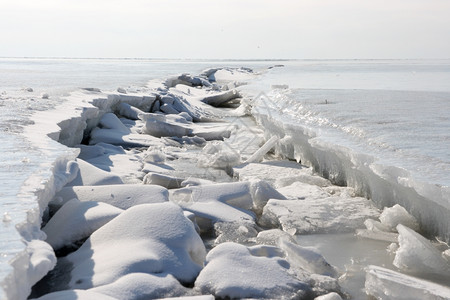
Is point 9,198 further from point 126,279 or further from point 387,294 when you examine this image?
point 387,294

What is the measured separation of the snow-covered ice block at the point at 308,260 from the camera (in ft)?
8.99

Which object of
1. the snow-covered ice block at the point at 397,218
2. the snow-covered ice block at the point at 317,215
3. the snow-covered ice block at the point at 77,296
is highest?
the snow-covered ice block at the point at 77,296

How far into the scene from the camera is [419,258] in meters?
2.88

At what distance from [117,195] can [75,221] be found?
0.61 metres

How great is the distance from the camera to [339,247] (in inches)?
131

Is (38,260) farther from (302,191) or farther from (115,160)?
(115,160)

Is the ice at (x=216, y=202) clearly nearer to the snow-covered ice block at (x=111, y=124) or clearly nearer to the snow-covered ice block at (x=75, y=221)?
the snow-covered ice block at (x=75, y=221)

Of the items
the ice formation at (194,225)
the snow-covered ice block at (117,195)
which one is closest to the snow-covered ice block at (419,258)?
the ice formation at (194,225)

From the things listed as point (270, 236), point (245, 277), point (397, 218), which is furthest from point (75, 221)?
point (397, 218)

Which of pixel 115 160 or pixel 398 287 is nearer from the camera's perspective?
pixel 398 287

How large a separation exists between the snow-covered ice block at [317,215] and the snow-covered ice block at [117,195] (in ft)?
2.84

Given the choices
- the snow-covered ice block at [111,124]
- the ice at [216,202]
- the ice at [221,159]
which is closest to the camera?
the ice at [216,202]

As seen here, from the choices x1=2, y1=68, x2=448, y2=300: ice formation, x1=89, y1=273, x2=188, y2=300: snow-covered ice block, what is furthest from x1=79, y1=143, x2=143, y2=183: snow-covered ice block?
x1=89, y1=273, x2=188, y2=300: snow-covered ice block

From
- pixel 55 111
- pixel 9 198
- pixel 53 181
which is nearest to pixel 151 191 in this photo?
pixel 53 181
